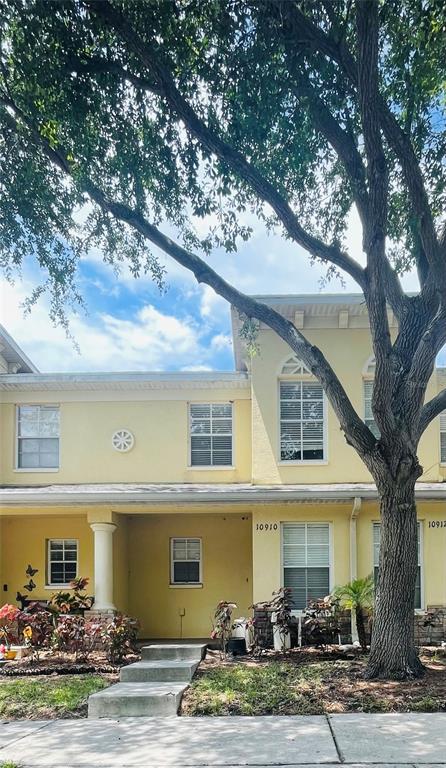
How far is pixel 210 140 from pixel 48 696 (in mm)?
7270

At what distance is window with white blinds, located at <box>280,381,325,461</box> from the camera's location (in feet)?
44.0

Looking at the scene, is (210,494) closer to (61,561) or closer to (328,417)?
(328,417)

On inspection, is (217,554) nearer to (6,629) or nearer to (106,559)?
(106,559)

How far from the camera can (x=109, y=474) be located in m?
14.3

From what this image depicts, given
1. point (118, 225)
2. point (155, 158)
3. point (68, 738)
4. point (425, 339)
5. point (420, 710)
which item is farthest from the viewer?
point (118, 225)

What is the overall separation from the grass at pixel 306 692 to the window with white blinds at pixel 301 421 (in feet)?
15.8

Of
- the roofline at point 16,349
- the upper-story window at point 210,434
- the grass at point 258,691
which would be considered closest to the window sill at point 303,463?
the upper-story window at point 210,434

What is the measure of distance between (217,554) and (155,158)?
892cm

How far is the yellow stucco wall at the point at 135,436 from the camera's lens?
14312mm

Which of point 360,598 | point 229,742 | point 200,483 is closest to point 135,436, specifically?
point 200,483

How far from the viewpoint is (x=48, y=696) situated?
7879 millimetres

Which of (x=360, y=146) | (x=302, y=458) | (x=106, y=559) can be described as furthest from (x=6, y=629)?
(x=360, y=146)

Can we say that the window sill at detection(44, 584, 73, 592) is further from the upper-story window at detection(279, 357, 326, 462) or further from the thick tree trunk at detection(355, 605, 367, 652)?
the thick tree trunk at detection(355, 605, 367, 652)

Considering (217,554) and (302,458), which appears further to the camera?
(217,554)
